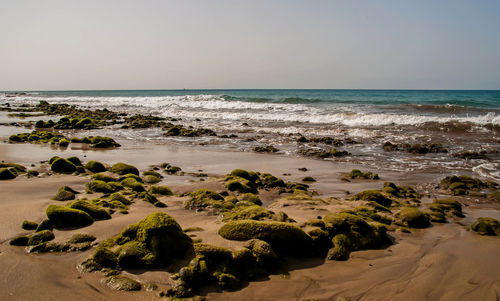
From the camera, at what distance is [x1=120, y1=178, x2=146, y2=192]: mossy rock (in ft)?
23.4

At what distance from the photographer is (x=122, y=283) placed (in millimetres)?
3502

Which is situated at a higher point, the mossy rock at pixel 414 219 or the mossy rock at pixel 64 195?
the mossy rock at pixel 64 195

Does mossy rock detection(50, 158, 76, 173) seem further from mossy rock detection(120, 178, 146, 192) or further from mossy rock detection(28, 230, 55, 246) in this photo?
mossy rock detection(28, 230, 55, 246)

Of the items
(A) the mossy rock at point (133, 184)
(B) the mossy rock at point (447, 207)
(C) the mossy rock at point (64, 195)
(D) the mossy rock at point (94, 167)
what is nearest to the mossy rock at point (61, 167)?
(D) the mossy rock at point (94, 167)

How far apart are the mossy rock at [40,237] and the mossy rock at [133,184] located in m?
2.65

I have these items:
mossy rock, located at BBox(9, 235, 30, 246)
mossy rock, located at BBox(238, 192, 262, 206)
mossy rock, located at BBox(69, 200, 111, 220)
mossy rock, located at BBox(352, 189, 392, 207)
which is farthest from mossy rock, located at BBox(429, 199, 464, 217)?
mossy rock, located at BBox(9, 235, 30, 246)

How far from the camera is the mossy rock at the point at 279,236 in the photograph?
172 inches

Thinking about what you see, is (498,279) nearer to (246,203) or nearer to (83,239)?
(246,203)

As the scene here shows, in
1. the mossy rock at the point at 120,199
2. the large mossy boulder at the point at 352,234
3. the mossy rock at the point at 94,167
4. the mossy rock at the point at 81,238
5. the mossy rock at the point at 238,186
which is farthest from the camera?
the mossy rock at the point at 94,167

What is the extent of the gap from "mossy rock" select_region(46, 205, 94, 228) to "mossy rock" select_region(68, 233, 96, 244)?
1.45ft

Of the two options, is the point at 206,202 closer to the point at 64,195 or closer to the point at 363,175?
the point at 64,195

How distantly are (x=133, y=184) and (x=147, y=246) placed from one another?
371 centimetres

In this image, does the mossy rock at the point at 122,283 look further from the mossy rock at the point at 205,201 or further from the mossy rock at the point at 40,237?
the mossy rock at the point at 205,201

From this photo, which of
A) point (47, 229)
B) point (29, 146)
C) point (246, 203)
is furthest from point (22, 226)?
point (29, 146)
